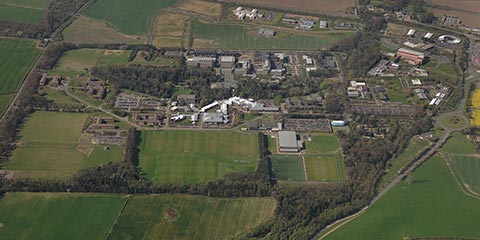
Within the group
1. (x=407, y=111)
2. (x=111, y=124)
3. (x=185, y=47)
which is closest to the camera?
(x=111, y=124)

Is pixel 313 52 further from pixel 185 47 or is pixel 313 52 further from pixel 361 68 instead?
pixel 185 47

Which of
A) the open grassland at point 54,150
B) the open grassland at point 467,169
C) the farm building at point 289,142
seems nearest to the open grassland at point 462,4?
the open grassland at point 467,169

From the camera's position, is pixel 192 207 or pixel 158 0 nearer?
pixel 192 207

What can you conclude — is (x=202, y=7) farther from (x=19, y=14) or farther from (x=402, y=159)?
(x=402, y=159)

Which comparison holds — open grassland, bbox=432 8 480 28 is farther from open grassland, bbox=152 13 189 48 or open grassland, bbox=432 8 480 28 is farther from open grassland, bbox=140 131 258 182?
open grassland, bbox=140 131 258 182

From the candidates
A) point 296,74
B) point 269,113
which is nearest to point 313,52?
point 296,74

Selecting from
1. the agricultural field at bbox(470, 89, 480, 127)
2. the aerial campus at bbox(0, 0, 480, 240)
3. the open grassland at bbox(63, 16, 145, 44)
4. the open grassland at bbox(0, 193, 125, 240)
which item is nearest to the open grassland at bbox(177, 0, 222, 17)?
the aerial campus at bbox(0, 0, 480, 240)
